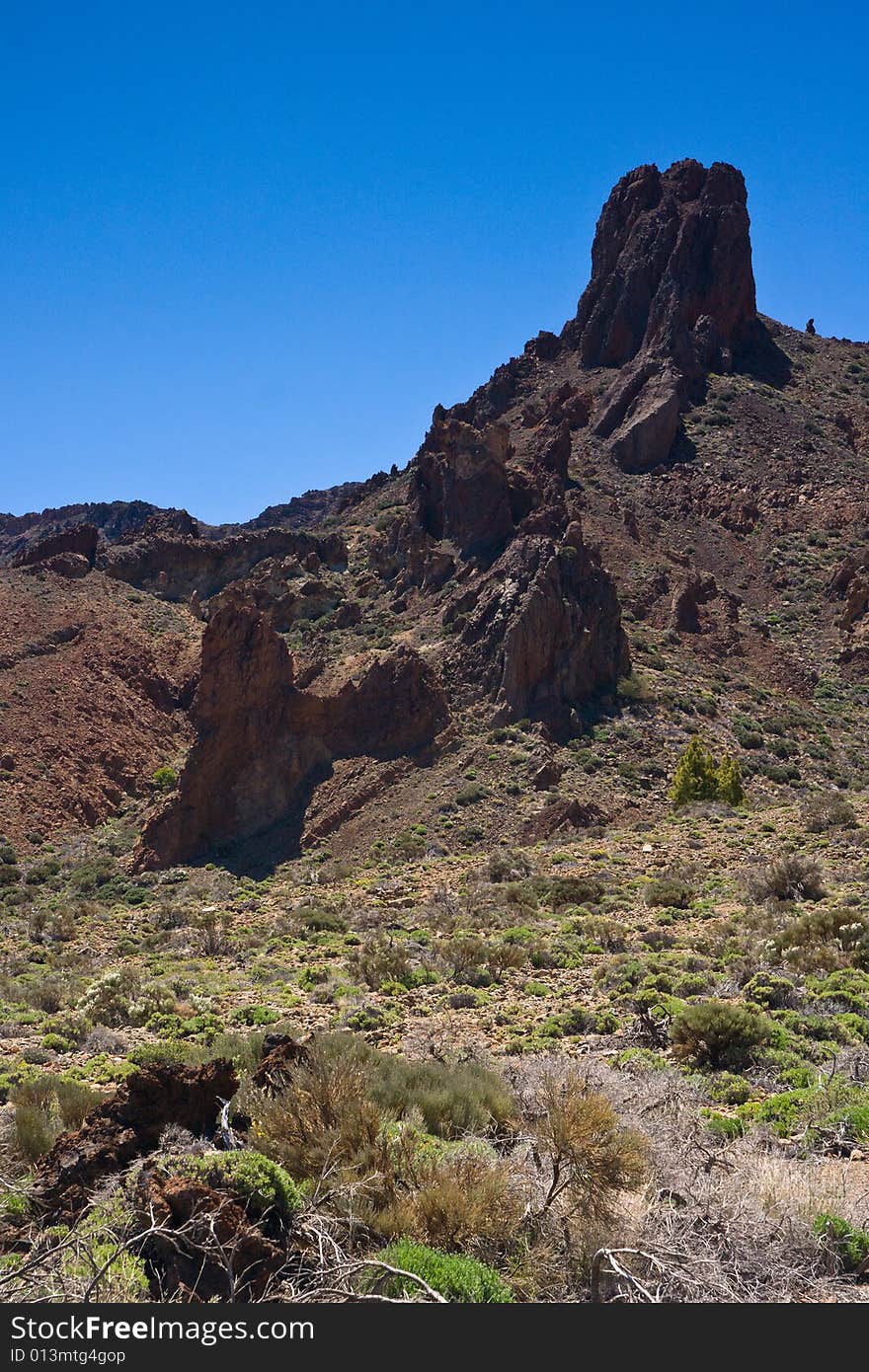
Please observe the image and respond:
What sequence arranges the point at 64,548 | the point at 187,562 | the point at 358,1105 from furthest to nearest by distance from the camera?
1. the point at 187,562
2. the point at 64,548
3. the point at 358,1105

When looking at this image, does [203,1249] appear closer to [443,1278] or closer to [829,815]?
[443,1278]

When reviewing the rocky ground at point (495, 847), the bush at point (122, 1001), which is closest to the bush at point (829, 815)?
→ the rocky ground at point (495, 847)

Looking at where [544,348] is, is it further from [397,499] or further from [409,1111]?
[409,1111]

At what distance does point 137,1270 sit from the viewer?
4441 mm

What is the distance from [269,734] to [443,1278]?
26971mm

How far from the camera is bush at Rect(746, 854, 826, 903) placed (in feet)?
51.0

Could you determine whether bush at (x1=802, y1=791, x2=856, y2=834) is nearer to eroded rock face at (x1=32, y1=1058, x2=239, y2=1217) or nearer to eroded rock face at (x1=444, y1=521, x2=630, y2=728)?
eroded rock face at (x1=444, y1=521, x2=630, y2=728)

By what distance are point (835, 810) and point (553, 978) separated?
1074 centimetres

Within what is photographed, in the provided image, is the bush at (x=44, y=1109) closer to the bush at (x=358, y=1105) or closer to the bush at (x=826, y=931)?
the bush at (x=358, y=1105)

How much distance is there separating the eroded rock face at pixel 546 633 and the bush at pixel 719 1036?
65.4 feet

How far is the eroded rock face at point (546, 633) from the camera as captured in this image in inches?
1163

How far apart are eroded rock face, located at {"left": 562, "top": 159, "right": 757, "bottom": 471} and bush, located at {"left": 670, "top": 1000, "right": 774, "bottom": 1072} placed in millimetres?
47093

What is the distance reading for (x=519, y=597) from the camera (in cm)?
3078

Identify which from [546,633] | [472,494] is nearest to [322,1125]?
[546,633]
